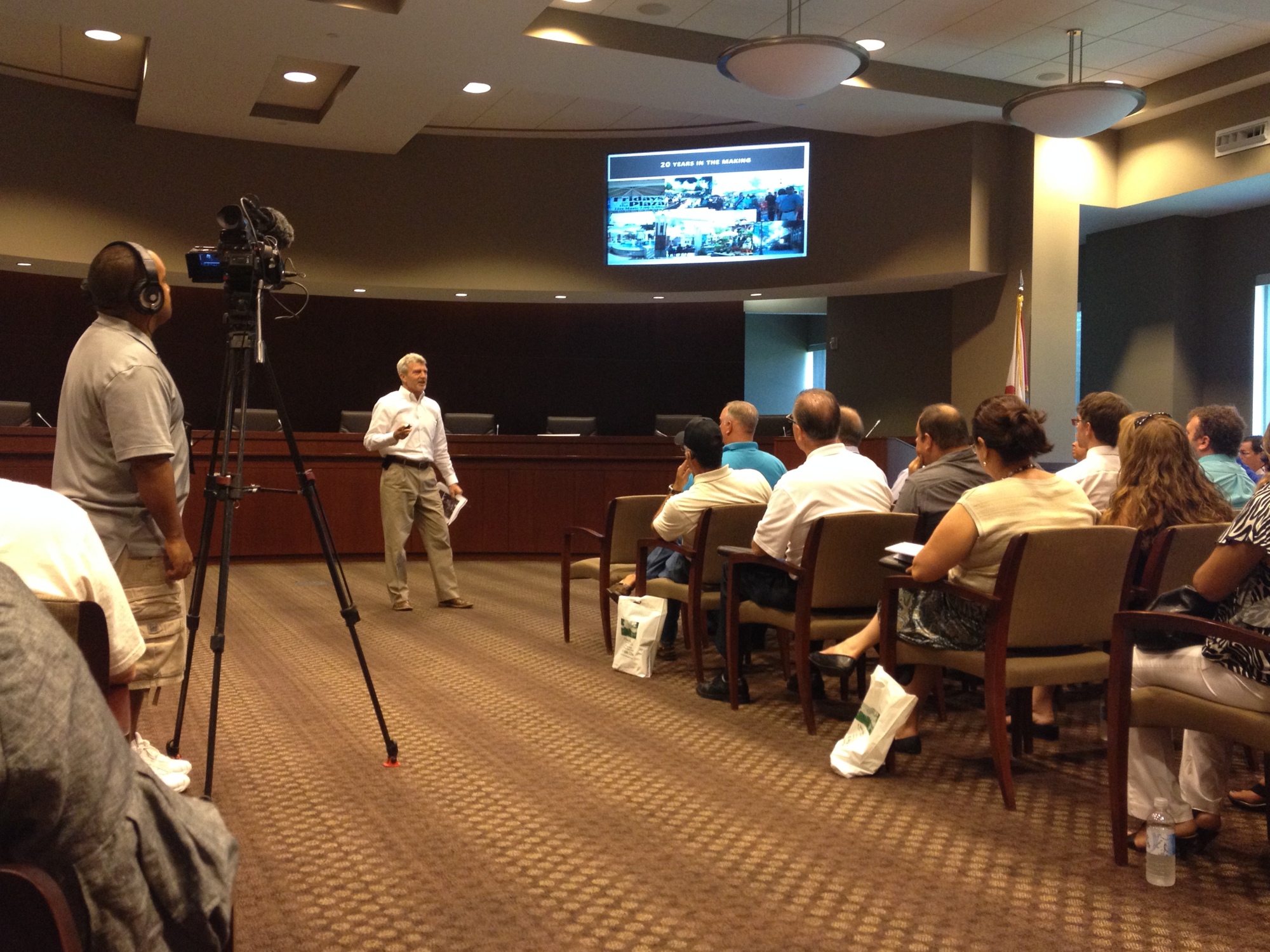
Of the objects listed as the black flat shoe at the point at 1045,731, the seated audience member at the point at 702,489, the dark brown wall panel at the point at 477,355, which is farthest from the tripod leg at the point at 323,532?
the dark brown wall panel at the point at 477,355

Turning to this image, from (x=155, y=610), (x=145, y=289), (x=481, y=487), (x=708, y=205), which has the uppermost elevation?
(x=708, y=205)

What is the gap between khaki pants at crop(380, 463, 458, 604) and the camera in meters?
6.64

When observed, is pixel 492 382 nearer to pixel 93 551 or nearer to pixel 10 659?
pixel 93 551

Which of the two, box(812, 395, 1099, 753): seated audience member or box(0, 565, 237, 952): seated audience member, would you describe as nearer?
box(0, 565, 237, 952): seated audience member

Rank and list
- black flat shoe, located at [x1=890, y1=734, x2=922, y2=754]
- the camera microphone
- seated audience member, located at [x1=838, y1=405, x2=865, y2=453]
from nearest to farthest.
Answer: the camera microphone → black flat shoe, located at [x1=890, y1=734, x2=922, y2=754] → seated audience member, located at [x1=838, y1=405, x2=865, y2=453]

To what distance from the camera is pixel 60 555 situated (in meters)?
1.95

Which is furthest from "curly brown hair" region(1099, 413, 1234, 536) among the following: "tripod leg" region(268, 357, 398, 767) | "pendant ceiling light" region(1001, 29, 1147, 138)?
"pendant ceiling light" region(1001, 29, 1147, 138)

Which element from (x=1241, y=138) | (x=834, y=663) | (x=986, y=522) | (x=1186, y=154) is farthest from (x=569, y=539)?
(x=1186, y=154)

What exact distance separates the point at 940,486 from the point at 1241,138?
20.5 ft

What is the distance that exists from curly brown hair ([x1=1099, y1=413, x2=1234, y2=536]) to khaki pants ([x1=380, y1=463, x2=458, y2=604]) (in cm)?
423

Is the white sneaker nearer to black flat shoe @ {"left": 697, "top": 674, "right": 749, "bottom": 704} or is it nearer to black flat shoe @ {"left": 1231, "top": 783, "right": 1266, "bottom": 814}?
black flat shoe @ {"left": 697, "top": 674, "right": 749, "bottom": 704}

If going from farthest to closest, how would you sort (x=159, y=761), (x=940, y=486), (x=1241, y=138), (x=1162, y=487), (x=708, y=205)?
(x=708, y=205) < (x=1241, y=138) < (x=940, y=486) < (x=1162, y=487) < (x=159, y=761)

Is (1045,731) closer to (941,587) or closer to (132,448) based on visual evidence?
(941,587)

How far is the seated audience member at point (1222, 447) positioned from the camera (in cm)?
458
